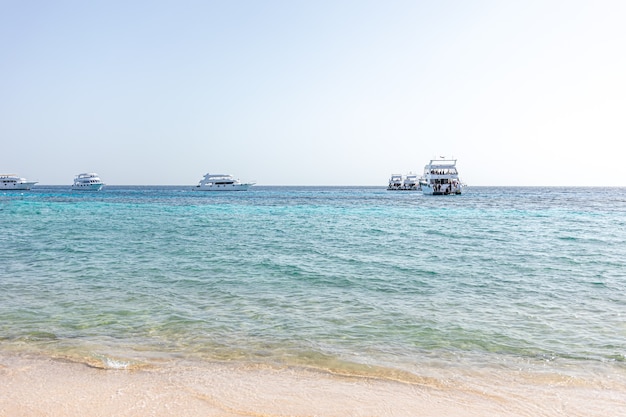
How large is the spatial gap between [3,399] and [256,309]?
576 centimetres

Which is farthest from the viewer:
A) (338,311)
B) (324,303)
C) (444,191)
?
(444,191)

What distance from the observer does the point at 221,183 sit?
143250 mm

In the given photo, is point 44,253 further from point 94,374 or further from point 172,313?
point 94,374

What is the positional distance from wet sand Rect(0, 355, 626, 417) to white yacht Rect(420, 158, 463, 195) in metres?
96.1

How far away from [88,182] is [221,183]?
4084 cm

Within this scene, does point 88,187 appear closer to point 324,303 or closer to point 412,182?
point 412,182

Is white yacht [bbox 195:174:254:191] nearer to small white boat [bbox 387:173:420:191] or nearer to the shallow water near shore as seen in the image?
small white boat [bbox 387:173:420:191]

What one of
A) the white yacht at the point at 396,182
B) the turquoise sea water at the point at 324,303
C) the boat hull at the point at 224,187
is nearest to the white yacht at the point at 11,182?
the boat hull at the point at 224,187

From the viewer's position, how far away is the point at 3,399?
5.75 meters

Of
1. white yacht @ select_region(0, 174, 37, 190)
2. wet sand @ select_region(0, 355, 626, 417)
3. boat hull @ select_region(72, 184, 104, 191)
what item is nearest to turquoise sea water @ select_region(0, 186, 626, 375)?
wet sand @ select_region(0, 355, 626, 417)

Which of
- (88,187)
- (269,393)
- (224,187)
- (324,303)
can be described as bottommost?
(324,303)

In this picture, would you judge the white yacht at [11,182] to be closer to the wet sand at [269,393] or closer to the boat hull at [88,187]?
the boat hull at [88,187]

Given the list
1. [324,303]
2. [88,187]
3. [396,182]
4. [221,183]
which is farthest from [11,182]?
[324,303]

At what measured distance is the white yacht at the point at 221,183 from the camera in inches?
5605
